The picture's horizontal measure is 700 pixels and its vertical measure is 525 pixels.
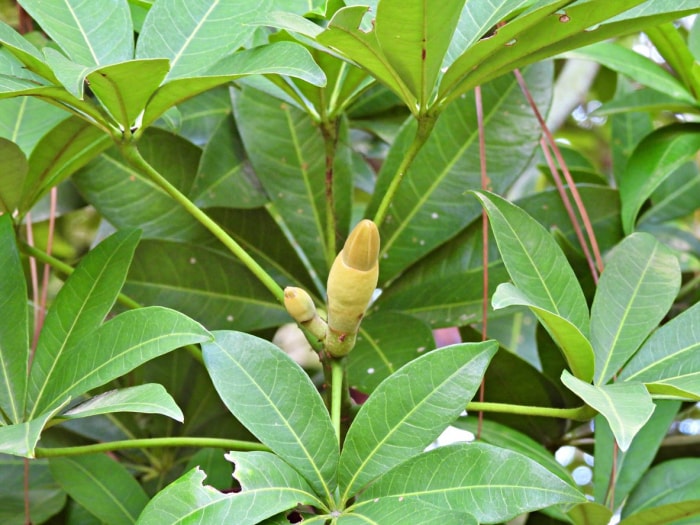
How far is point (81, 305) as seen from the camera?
63cm

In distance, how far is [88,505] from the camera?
686 mm

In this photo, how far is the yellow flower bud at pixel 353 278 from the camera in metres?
0.50

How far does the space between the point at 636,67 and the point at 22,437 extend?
2.18ft

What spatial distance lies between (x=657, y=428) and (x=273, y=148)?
47 cm

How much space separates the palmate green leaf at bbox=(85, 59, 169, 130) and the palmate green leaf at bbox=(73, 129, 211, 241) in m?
0.25

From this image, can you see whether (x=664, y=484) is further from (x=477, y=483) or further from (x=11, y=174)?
(x=11, y=174)

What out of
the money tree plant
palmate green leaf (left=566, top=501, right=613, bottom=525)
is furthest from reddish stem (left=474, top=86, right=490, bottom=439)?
palmate green leaf (left=566, top=501, right=613, bottom=525)

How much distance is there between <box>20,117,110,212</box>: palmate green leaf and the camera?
675mm

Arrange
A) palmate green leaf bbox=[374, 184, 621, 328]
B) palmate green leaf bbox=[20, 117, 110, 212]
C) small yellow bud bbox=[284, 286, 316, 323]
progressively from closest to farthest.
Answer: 1. small yellow bud bbox=[284, 286, 316, 323]
2. palmate green leaf bbox=[20, 117, 110, 212]
3. palmate green leaf bbox=[374, 184, 621, 328]

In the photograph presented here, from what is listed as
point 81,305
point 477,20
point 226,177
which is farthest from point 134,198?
point 477,20

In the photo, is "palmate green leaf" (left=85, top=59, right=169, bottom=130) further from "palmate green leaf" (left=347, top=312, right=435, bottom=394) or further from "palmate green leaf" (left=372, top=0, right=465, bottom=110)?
"palmate green leaf" (left=347, top=312, right=435, bottom=394)

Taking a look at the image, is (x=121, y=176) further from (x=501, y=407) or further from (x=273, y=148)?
(x=501, y=407)

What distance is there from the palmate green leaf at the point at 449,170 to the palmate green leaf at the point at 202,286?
0.13m

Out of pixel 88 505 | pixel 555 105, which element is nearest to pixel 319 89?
pixel 88 505
